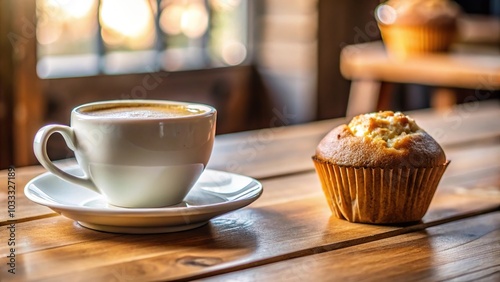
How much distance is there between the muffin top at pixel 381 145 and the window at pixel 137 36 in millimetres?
2744

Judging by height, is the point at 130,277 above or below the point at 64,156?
above

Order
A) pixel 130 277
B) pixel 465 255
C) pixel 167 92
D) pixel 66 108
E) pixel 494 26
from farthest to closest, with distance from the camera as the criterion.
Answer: pixel 494 26
pixel 167 92
pixel 66 108
pixel 465 255
pixel 130 277

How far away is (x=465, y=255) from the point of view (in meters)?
0.78

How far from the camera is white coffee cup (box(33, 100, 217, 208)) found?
798 millimetres

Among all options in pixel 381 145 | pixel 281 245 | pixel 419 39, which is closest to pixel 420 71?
pixel 419 39

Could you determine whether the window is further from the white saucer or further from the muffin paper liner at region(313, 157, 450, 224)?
the muffin paper liner at region(313, 157, 450, 224)

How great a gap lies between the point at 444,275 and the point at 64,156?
321 centimetres

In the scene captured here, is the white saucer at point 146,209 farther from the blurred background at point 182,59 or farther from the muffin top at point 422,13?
the blurred background at point 182,59

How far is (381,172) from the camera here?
864 millimetres

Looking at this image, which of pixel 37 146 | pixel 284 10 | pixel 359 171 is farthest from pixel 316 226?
pixel 284 10

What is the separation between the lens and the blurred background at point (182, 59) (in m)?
3.35

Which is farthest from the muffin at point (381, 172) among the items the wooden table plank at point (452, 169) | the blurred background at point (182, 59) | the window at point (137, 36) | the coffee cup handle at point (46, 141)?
the window at point (137, 36)

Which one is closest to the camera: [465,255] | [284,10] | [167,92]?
[465,255]

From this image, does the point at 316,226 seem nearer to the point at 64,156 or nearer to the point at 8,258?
the point at 8,258
